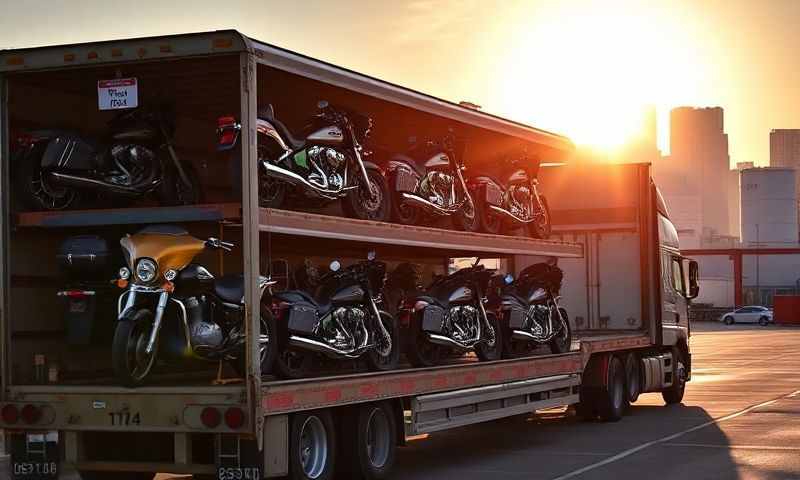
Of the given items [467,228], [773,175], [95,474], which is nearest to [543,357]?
[467,228]

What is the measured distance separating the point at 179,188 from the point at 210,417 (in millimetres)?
2386

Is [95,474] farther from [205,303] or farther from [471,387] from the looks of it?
[471,387]

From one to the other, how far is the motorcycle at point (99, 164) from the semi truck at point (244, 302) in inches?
4.9

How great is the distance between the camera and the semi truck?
10141 mm

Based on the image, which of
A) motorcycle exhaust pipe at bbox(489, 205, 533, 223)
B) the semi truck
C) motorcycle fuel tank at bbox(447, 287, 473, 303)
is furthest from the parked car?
motorcycle fuel tank at bbox(447, 287, 473, 303)

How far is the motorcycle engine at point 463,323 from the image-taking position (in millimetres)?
14367

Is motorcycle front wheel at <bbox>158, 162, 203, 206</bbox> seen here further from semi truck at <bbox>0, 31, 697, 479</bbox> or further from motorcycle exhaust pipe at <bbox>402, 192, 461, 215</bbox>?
motorcycle exhaust pipe at <bbox>402, 192, 461, 215</bbox>

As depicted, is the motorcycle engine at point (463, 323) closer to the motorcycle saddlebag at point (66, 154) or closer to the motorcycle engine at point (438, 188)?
the motorcycle engine at point (438, 188)

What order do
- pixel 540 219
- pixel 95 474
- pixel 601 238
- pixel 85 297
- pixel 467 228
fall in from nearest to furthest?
pixel 85 297 → pixel 95 474 → pixel 467 228 → pixel 540 219 → pixel 601 238

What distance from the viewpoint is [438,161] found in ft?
48.5

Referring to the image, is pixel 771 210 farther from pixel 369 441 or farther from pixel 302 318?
pixel 302 318

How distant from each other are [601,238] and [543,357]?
4.60 metres

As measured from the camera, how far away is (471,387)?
13.8 metres

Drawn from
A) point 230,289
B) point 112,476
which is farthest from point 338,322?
point 112,476
